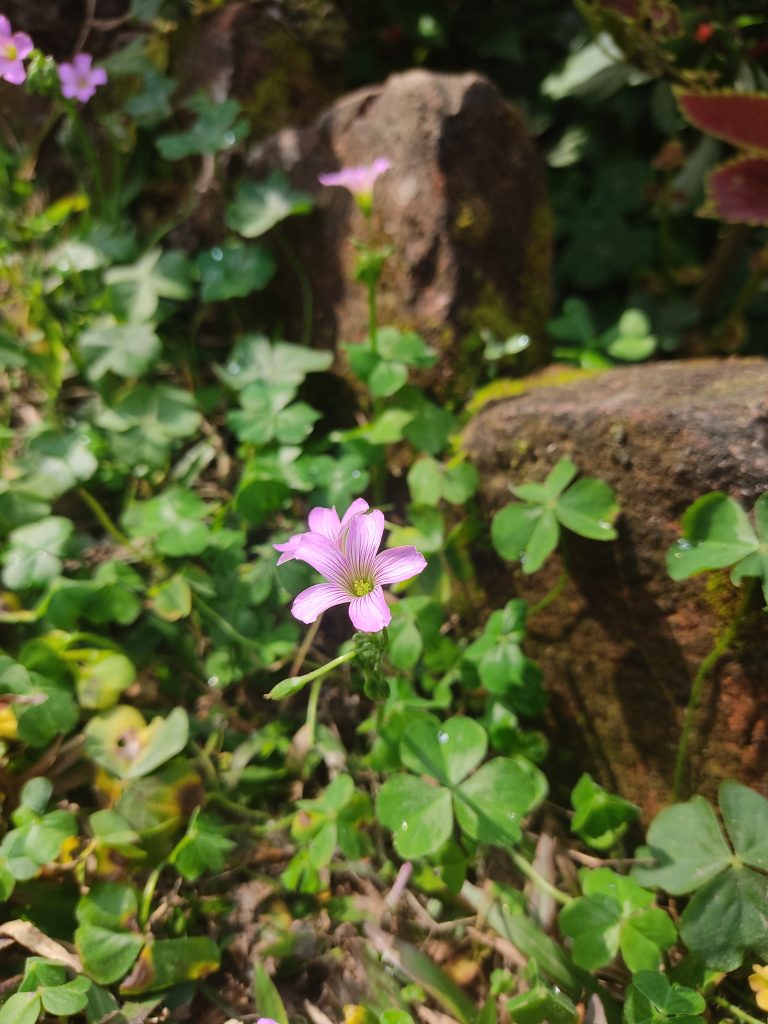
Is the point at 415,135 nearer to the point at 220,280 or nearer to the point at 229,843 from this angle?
the point at 220,280

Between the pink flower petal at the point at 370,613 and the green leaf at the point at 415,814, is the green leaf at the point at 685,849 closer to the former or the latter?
the green leaf at the point at 415,814

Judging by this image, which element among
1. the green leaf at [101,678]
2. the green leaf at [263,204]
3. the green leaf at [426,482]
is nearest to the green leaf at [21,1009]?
the green leaf at [101,678]

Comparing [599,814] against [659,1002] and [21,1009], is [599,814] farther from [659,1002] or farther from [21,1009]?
[21,1009]

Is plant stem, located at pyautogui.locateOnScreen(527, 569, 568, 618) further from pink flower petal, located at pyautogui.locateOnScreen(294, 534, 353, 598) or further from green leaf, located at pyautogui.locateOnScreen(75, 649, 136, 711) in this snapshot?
green leaf, located at pyautogui.locateOnScreen(75, 649, 136, 711)

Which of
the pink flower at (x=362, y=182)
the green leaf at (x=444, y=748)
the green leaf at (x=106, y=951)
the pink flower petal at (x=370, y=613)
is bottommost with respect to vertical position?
the green leaf at (x=106, y=951)

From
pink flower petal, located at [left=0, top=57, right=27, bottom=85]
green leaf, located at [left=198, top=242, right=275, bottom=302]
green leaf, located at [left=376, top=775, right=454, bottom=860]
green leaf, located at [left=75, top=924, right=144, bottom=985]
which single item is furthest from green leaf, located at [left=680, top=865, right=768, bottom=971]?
pink flower petal, located at [left=0, top=57, right=27, bottom=85]
